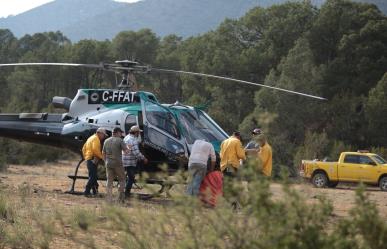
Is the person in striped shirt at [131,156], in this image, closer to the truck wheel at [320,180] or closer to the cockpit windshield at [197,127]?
the cockpit windshield at [197,127]

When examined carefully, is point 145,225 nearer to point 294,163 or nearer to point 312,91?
point 294,163

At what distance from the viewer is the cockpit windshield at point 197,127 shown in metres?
14.8

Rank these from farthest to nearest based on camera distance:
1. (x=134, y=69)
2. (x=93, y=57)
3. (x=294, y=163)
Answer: (x=93, y=57), (x=294, y=163), (x=134, y=69)

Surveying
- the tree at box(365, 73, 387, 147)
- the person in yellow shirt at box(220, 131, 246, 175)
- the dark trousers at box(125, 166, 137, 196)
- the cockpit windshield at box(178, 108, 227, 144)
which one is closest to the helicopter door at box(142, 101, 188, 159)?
the cockpit windshield at box(178, 108, 227, 144)

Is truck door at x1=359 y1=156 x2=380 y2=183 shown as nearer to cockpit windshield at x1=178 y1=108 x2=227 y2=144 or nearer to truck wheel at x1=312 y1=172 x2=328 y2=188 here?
truck wheel at x1=312 y1=172 x2=328 y2=188

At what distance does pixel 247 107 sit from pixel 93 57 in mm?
19908

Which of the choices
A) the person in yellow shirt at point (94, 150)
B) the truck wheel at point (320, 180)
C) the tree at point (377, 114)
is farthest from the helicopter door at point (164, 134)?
the tree at point (377, 114)

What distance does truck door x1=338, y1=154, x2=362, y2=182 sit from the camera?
26469mm

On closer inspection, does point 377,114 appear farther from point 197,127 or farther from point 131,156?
point 131,156

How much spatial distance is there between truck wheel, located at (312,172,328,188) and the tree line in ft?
18.9

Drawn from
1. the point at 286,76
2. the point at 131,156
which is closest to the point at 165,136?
the point at 131,156

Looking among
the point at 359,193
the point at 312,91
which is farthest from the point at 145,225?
the point at 312,91

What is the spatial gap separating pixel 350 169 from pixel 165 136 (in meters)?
13.7

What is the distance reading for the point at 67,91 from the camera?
61.2m
